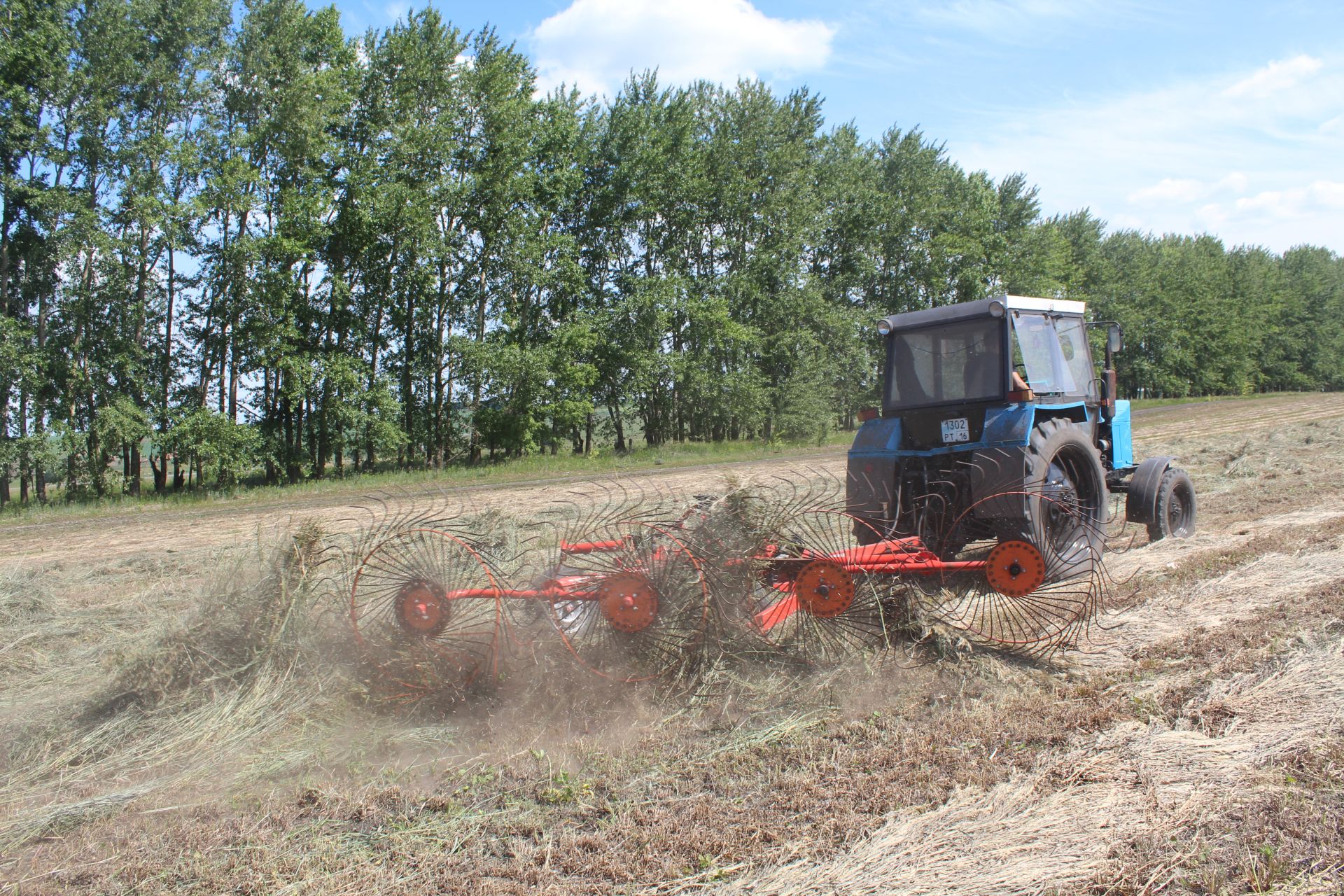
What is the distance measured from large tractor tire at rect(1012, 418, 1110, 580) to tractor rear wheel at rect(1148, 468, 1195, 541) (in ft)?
3.30

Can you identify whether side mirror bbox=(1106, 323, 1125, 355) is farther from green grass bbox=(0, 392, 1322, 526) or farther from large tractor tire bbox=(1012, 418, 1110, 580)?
green grass bbox=(0, 392, 1322, 526)

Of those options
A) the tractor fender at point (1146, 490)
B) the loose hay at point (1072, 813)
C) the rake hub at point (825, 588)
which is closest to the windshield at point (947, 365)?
the tractor fender at point (1146, 490)

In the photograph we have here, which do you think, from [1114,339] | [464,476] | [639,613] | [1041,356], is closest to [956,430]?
[1041,356]

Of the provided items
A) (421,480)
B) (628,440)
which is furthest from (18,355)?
(628,440)

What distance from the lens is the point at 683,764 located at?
366cm

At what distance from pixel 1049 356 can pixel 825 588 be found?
358 cm

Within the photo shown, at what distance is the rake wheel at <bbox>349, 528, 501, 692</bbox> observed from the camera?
431 cm

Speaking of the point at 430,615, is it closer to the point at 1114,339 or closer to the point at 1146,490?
the point at 1114,339

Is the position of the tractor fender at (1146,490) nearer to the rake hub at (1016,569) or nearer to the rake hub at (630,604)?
the rake hub at (1016,569)

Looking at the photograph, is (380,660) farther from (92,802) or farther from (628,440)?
(628,440)

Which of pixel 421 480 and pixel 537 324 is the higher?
pixel 537 324

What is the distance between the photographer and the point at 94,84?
734 inches

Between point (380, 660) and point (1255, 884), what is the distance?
3629 millimetres

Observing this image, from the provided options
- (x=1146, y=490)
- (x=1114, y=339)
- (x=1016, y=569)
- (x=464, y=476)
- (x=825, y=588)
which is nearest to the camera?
(x=825, y=588)
